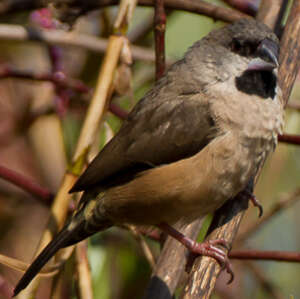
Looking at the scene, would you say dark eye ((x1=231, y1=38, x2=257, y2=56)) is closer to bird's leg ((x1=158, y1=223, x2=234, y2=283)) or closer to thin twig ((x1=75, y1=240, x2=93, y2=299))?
bird's leg ((x1=158, y1=223, x2=234, y2=283))

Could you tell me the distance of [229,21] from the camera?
3.96 meters

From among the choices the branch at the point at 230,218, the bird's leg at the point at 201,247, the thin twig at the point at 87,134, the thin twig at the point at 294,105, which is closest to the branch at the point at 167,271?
the bird's leg at the point at 201,247

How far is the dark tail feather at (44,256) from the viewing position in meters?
3.25

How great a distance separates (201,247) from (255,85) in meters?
0.89

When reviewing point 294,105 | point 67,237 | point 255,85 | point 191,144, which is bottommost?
point 67,237

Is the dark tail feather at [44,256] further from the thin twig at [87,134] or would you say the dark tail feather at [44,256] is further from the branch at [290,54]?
the branch at [290,54]

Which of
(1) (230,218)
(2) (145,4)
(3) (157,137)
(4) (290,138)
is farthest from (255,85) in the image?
(2) (145,4)

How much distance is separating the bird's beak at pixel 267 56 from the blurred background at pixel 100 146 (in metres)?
0.94

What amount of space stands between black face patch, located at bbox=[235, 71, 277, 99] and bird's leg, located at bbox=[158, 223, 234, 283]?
0.84m

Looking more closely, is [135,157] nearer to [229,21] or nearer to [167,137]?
[167,137]

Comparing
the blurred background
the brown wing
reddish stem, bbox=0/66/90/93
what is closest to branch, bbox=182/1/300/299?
the brown wing

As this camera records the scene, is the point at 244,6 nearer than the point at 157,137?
No

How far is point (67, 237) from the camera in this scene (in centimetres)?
340

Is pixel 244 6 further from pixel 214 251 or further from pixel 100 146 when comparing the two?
pixel 214 251
